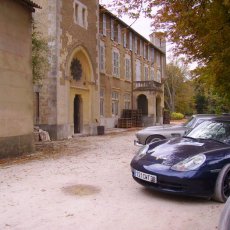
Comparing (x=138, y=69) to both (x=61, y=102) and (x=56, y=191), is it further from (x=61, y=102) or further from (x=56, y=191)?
(x=56, y=191)

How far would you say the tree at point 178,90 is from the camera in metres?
64.2

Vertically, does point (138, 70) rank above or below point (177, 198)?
above

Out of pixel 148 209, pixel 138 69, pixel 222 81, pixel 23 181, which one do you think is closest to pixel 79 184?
pixel 23 181

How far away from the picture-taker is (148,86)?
35906 mm

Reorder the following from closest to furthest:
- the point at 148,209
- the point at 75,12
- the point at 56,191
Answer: the point at 148,209 < the point at 56,191 < the point at 75,12

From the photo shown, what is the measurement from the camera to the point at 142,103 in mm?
37344

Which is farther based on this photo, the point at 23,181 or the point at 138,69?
the point at 138,69

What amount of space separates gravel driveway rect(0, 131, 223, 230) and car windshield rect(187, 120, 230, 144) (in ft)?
4.76

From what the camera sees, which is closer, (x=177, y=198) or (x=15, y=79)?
(x=177, y=198)

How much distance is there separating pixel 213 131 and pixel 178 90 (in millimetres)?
59125

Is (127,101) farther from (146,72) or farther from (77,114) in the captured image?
(77,114)

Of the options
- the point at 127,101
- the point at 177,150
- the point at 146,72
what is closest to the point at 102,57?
the point at 127,101

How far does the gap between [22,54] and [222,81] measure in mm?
6867

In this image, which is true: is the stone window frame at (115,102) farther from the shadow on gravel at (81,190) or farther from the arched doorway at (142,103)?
the shadow on gravel at (81,190)
